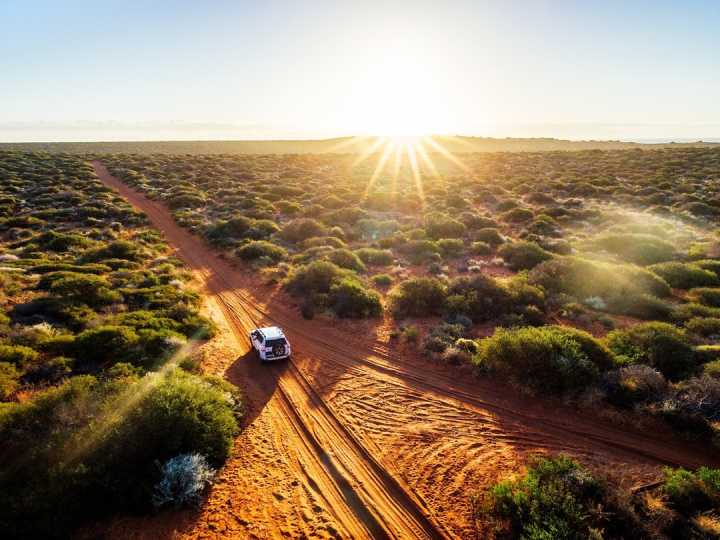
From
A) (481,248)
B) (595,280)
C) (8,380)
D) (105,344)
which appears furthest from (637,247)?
(8,380)

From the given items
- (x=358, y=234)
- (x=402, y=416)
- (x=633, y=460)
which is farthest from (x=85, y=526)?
(x=358, y=234)

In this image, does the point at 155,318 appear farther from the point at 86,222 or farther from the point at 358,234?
the point at 86,222

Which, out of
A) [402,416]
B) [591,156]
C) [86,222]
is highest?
[591,156]

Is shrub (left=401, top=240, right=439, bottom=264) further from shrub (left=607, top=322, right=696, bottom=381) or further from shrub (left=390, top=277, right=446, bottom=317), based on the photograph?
shrub (left=607, top=322, right=696, bottom=381)

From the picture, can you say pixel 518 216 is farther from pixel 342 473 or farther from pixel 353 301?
pixel 342 473

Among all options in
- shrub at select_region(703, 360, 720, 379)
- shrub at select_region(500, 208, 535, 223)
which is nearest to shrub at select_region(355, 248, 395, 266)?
shrub at select_region(500, 208, 535, 223)

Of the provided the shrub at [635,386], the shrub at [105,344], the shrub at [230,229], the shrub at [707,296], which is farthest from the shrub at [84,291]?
the shrub at [707,296]

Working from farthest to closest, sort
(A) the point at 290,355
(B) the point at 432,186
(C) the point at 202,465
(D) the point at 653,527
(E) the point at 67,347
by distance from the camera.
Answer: (B) the point at 432,186, (A) the point at 290,355, (E) the point at 67,347, (C) the point at 202,465, (D) the point at 653,527
